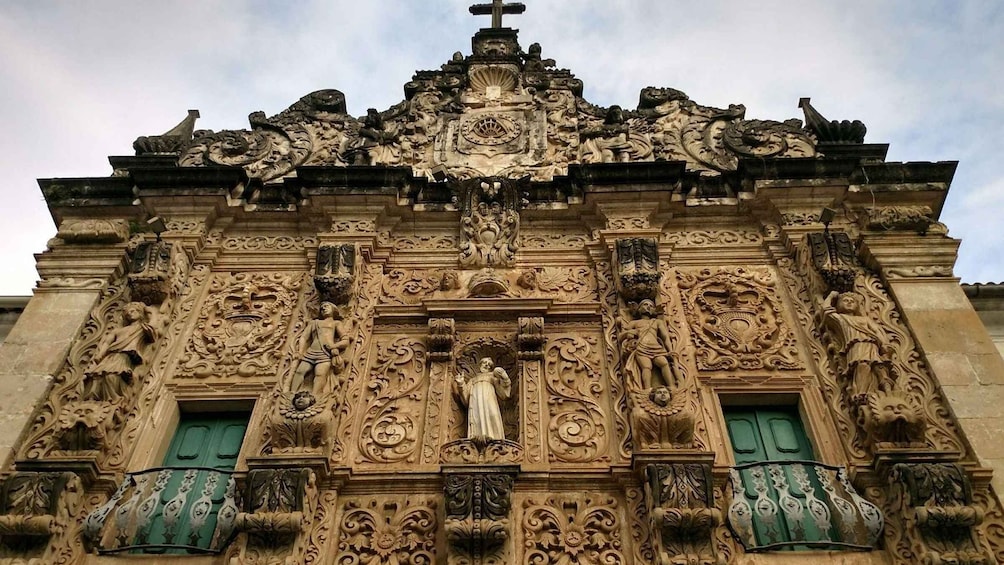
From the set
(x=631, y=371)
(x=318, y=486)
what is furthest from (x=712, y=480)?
(x=318, y=486)

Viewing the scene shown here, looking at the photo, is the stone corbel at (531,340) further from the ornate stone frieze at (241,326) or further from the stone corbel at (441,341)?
the ornate stone frieze at (241,326)

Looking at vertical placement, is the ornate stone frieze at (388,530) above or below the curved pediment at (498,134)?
below

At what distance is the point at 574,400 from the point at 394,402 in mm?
1750

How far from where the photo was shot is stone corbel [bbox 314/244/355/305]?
26.6 ft

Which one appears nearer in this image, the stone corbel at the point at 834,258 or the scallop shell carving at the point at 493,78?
the stone corbel at the point at 834,258

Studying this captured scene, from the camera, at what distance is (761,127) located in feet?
34.3

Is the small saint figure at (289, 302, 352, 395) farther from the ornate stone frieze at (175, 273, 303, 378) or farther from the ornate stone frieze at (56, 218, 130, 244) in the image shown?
the ornate stone frieze at (56, 218, 130, 244)

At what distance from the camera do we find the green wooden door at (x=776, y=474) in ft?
20.2

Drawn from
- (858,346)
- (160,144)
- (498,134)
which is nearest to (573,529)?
(858,346)

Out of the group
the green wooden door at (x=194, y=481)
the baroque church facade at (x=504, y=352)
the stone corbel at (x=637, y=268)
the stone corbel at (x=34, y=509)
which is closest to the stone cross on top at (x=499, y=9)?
the baroque church facade at (x=504, y=352)

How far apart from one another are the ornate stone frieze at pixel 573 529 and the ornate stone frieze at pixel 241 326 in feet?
10.3

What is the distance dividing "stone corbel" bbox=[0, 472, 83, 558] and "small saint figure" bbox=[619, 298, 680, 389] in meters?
4.98

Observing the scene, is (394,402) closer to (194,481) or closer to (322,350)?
(322,350)

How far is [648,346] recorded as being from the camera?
23.8ft
